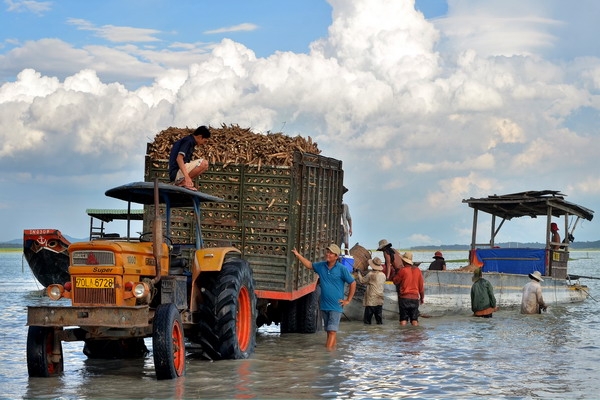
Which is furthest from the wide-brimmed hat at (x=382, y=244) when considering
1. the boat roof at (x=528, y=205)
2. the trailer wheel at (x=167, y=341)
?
the trailer wheel at (x=167, y=341)

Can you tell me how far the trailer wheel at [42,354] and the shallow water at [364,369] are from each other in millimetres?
144

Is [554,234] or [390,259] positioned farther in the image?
[554,234]

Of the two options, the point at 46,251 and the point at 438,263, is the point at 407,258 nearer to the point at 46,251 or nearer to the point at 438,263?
the point at 438,263

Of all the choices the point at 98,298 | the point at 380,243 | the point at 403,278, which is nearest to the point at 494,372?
the point at 98,298

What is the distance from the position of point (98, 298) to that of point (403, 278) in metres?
9.64

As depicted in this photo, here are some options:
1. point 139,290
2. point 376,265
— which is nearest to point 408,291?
point 376,265

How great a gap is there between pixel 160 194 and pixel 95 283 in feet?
5.21

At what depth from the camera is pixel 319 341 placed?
50.9 ft

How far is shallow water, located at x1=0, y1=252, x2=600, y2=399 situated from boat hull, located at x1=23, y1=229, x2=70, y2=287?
12828mm

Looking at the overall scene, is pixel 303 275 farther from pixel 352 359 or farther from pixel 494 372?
pixel 494 372

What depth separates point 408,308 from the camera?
1912 cm

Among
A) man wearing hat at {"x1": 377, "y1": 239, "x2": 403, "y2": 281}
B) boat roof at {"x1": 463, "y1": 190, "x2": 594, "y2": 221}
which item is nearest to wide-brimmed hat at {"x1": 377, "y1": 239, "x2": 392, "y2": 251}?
man wearing hat at {"x1": 377, "y1": 239, "x2": 403, "y2": 281}

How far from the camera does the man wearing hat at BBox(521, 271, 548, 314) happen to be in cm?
2145

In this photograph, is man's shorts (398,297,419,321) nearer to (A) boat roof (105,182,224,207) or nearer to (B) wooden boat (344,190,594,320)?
(B) wooden boat (344,190,594,320)
